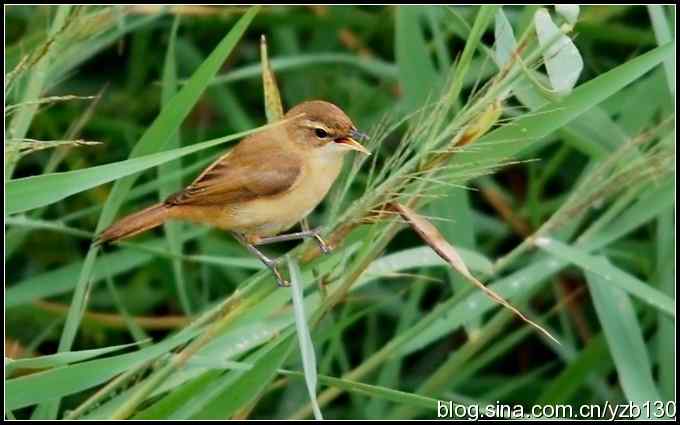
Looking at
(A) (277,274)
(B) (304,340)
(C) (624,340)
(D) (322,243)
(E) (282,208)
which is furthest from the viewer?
(C) (624,340)

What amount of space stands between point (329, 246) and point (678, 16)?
1.42 metres

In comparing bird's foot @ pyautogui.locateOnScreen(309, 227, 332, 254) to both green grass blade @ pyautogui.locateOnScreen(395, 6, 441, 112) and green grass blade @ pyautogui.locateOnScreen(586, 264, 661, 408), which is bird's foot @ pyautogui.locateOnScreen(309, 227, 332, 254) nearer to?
green grass blade @ pyautogui.locateOnScreen(586, 264, 661, 408)

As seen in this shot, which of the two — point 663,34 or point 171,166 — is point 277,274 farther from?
point 663,34

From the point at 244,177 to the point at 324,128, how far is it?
21 cm

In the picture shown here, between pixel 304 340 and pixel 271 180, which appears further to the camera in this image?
pixel 271 180

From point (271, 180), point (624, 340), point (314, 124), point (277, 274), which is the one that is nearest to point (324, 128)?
point (314, 124)

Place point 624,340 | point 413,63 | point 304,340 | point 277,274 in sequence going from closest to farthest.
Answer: point 304,340
point 277,274
point 624,340
point 413,63

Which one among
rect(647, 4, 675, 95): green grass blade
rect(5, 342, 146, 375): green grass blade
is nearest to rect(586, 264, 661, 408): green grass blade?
rect(647, 4, 675, 95): green grass blade

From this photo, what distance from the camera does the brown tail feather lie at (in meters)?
2.55

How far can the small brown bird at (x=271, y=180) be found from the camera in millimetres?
2828

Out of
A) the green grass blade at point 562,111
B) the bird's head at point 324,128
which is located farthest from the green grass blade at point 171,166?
the green grass blade at point 562,111

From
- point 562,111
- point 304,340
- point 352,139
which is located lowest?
point 304,340

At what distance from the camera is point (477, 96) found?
192cm

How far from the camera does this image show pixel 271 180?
2873 millimetres
